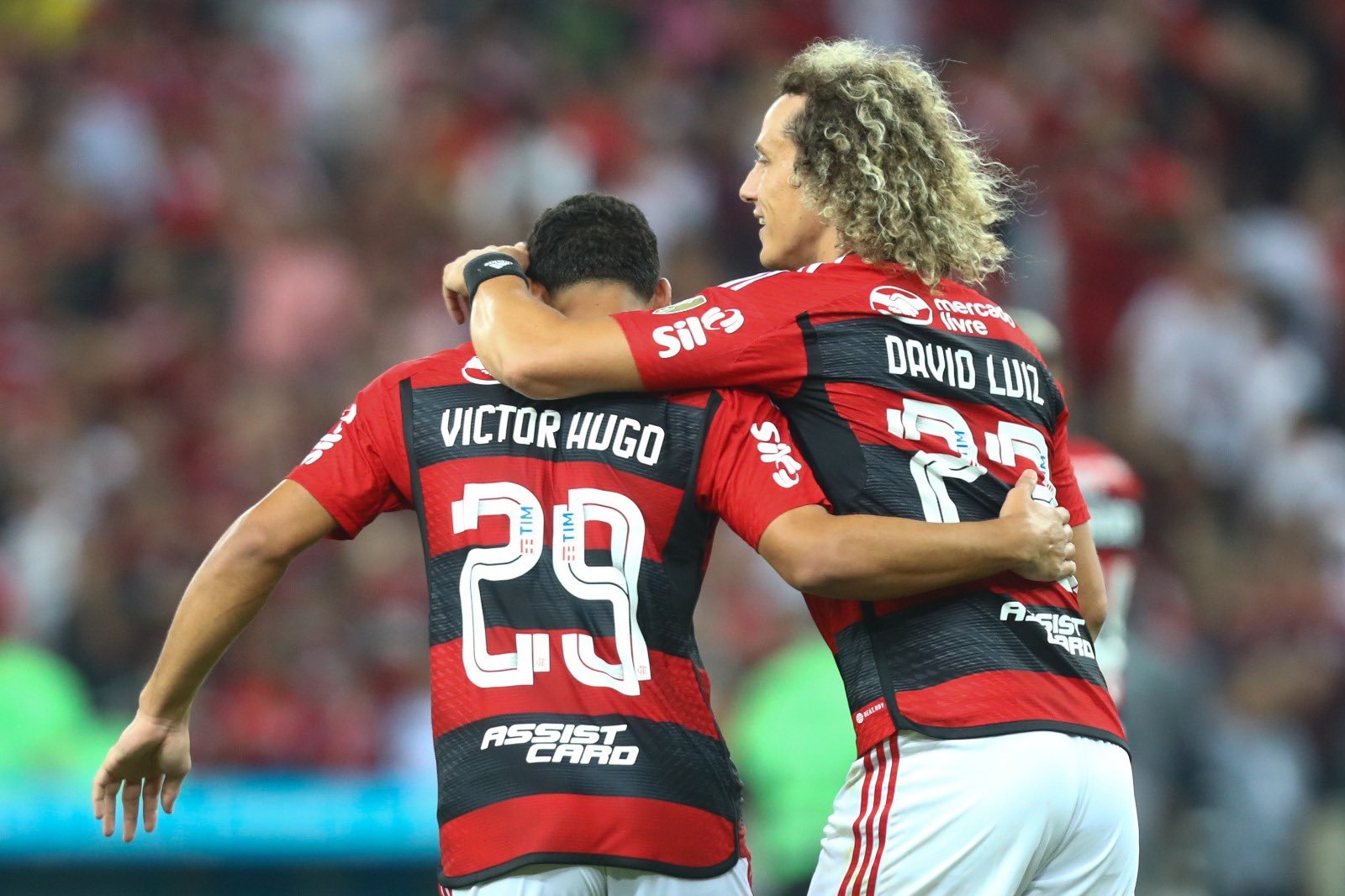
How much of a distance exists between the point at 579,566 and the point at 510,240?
7.25 m

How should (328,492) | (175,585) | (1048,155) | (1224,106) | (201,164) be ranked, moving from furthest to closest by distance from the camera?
(1224,106) → (1048,155) → (201,164) → (175,585) → (328,492)

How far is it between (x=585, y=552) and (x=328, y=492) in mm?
556

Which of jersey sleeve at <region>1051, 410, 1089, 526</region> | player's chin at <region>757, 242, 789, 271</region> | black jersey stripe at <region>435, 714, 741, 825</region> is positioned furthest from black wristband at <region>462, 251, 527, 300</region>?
jersey sleeve at <region>1051, 410, 1089, 526</region>

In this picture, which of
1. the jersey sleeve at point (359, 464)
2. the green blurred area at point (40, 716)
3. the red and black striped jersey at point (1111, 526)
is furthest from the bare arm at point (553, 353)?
the green blurred area at point (40, 716)

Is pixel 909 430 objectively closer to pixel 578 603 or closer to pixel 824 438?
pixel 824 438

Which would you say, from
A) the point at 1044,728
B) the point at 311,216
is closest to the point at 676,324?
the point at 1044,728

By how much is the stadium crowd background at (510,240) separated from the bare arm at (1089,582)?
12.4 ft

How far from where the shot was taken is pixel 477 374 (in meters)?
3.71

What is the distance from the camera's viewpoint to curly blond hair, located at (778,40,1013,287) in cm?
372

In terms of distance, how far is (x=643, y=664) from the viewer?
139 inches

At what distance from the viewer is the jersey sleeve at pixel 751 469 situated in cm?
349

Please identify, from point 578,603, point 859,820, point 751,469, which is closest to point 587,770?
point 578,603

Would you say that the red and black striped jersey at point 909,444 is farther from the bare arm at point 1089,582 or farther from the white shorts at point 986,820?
the bare arm at point 1089,582

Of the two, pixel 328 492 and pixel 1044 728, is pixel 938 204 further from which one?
pixel 328 492
